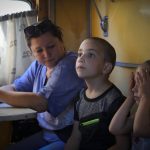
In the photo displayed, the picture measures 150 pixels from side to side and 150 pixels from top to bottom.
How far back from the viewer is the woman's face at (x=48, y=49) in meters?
1.80

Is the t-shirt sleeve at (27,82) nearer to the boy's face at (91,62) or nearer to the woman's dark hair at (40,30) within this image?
the woman's dark hair at (40,30)

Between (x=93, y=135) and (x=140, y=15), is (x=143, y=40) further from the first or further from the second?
(x=93, y=135)

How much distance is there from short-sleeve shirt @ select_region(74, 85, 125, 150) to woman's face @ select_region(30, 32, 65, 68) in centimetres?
40

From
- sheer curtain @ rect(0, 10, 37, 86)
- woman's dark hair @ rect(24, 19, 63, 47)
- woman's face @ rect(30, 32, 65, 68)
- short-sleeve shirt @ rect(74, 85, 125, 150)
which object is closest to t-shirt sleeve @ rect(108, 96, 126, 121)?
short-sleeve shirt @ rect(74, 85, 125, 150)

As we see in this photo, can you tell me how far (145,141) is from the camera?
1311mm

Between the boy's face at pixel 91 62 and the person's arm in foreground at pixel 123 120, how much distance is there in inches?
10.6

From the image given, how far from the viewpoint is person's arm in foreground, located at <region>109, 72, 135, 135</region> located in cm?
135

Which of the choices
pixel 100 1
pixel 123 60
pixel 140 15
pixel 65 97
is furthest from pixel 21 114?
pixel 100 1

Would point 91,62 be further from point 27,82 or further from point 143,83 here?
point 27,82

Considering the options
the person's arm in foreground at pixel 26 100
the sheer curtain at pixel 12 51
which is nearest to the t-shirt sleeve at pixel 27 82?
the person's arm in foreground at pixel 26 100

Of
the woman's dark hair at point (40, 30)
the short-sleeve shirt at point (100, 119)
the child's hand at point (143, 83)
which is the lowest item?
the short-sleeve shirt at point (100, 119)

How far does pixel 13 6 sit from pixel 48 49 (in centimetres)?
100

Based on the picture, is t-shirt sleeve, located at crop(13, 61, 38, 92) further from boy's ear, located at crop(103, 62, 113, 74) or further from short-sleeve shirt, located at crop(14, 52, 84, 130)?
boy's ear, located at crop(103, 62, 113, 74)

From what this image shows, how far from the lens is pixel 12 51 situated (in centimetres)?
263
